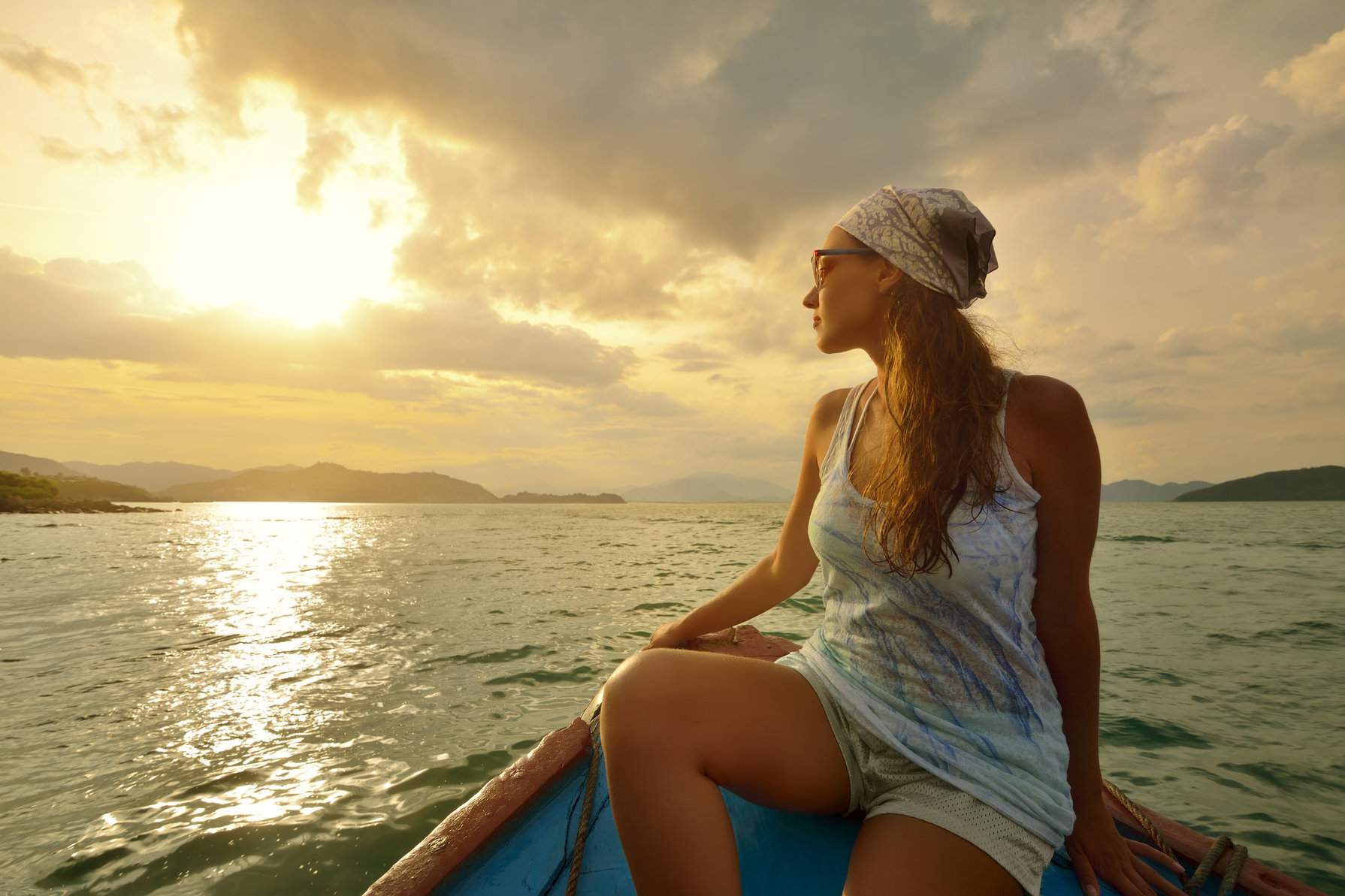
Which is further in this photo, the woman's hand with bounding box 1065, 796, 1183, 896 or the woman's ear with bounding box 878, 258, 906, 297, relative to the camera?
the woman's ear with bounding box 878, 258, 906, 297

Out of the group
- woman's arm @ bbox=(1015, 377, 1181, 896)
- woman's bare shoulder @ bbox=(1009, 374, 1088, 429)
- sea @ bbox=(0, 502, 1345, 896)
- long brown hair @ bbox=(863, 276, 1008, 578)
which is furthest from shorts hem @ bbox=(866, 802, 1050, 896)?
sea @ bbox=(0, 502, 1345, 896)

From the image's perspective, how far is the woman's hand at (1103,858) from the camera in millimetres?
1535

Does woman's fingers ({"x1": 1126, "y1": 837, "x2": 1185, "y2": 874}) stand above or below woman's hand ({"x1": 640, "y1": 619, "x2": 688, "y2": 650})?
below

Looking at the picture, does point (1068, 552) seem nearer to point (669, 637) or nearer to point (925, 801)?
point (925, 801)

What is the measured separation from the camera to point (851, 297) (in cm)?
181

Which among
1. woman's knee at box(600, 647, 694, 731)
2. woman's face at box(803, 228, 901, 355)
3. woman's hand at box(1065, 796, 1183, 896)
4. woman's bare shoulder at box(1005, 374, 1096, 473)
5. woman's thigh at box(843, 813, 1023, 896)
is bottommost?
woman's hand at box(1065, 796, 1183, 896)

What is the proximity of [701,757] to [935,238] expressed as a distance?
1.49 m

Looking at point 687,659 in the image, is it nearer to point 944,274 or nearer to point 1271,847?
point 944,274

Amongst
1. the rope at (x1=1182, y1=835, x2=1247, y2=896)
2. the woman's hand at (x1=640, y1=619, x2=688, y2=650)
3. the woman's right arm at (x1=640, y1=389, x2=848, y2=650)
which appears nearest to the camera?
the rope at (x1=1182, y1=835, x2=1247, y2=896)

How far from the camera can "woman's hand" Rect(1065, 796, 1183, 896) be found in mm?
1535

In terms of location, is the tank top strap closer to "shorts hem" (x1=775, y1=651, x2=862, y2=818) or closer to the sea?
"shorts hem" (x1=775, y1=651, x2=862, y2=818)

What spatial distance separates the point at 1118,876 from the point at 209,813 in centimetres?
385

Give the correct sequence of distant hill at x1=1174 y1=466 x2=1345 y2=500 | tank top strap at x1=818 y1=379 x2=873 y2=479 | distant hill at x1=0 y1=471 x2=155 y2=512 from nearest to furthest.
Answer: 1. tank top strap at x1=818 y1=379 x2=873 y2=479
2. distant hill at x1=0 y1=471 x2=155 y2=512
3. distant hill at x1=1174 y1=466 x2=1345 y2=500

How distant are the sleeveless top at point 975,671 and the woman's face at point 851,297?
458 mm
